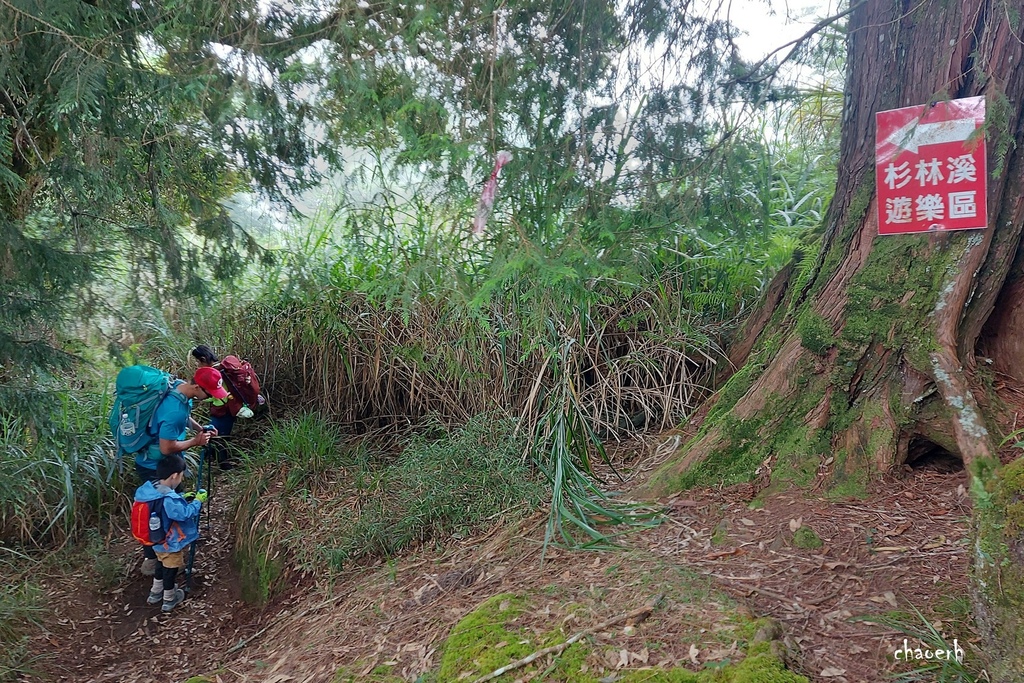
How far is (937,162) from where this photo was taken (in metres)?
3.07

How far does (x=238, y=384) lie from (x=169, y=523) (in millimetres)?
1301

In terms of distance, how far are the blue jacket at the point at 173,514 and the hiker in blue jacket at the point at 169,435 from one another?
224mm

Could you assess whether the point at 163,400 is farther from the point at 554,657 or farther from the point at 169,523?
the point at 554,657

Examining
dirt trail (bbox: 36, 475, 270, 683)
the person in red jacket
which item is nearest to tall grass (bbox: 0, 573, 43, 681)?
dirt trail (bbox: 36, 475, 270, 683)

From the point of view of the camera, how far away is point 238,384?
18.2ft

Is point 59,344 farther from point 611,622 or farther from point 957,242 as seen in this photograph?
point 957,242

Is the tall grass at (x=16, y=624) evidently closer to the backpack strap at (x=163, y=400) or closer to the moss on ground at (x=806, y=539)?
the backpack strap at (x=163, y=400)

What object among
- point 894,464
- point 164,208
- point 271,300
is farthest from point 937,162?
point 271,300

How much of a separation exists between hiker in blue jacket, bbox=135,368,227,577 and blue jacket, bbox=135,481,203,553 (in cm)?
22

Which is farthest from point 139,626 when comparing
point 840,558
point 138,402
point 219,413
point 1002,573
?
point 1002,573

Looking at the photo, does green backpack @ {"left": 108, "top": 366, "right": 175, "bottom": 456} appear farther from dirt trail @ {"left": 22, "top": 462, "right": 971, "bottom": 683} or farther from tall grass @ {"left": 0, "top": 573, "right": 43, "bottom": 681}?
dirt trail @ {"left": 22, "top": 462, "right": 971, "bottom": 683}

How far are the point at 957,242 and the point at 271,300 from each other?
196 inches

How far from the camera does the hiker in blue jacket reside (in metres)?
4.66

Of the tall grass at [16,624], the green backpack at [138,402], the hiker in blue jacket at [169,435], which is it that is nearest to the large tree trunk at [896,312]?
the hiker in blue jacket at [169,435]
